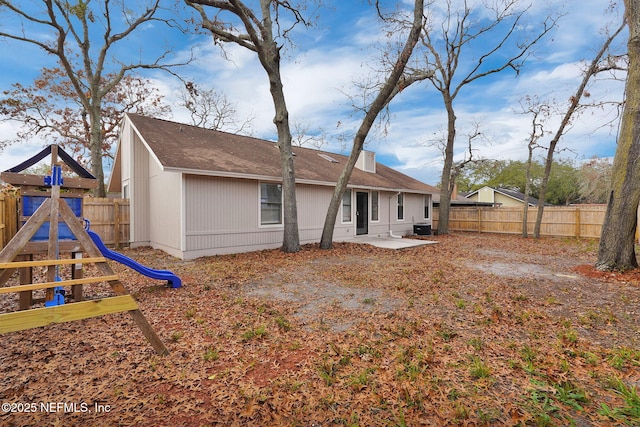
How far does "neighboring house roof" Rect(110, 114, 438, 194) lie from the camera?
28.4 feet

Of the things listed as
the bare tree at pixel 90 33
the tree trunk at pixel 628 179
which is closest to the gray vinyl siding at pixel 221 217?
the bare tree at pixel 90 33

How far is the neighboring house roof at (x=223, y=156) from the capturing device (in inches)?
341

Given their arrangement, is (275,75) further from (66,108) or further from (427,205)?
(66,108)

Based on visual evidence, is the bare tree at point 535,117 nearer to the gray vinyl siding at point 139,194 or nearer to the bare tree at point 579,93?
the bare tree at point 579,93

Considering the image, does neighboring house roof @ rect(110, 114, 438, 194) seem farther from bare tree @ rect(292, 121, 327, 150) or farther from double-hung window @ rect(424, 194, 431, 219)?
bare tree @ rect(292, 121, 327, 150)

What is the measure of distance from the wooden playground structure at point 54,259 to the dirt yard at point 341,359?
537 mm

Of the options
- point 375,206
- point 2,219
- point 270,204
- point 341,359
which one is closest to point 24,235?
point 341,359

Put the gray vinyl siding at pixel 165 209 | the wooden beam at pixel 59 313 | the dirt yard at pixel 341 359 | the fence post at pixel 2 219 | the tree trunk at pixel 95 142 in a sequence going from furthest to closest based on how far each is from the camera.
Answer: the tree trunk at pixel 95 142 < the gray vinyl siding at pixel 165 209 < the fence post at pixel 2 219 < the wooden beam at pixel 59 313 < the dirt yard at pixel 341 359

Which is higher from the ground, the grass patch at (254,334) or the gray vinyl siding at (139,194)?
the gray vinyl siding at (139,194)

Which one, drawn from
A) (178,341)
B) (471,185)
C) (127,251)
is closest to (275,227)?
(127,251)

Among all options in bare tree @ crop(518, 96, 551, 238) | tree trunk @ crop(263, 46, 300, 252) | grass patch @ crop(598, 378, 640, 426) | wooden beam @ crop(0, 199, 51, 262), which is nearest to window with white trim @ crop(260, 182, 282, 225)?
tree trunk @ crop(263, 46, 300, 252)

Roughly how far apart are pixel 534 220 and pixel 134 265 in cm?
1802

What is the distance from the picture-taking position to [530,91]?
14102 mm

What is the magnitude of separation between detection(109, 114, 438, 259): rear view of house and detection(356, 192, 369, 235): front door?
0.15ft
